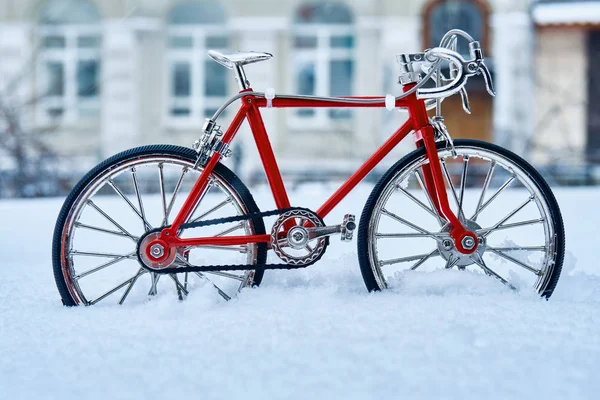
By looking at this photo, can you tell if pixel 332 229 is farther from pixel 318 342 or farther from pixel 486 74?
pixel 486 74

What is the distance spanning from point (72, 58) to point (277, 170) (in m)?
12.6

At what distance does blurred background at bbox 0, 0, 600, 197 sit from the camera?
1345cm

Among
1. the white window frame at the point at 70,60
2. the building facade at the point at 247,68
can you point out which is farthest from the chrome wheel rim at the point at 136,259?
the white window frame at the point at 70,60

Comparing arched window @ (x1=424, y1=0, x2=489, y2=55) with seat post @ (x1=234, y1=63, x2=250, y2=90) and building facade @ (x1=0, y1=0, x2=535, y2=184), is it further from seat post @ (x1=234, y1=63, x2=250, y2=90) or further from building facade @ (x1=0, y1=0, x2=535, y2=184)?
seat post @ (x1=234, y1=63, x2=250, y2=90)

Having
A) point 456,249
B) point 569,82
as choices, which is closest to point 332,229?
point 456,249

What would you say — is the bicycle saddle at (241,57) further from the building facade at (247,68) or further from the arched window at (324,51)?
the arched window at (324,51)

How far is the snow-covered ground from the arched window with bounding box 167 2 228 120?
11.6 meters

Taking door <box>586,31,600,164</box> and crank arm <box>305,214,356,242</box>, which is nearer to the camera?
crank arm <box>305,214,356,242</box>

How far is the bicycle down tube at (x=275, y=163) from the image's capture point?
2350 mm

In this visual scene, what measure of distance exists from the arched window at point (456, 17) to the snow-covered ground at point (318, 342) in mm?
11582

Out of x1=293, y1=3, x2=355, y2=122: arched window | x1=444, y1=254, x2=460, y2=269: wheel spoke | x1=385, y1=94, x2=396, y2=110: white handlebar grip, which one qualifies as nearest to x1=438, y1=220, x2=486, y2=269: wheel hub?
x1=444, y1=254, x2=460, y2=269: wheel spoke

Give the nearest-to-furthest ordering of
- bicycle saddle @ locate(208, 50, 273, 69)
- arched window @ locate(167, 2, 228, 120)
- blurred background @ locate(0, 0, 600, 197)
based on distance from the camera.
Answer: bicycle saddle @ locate(208, 50, 273, 69) → blurred background @ locate(0, 0, 600, 197) → arched window @ locate(167, 2, 228, 120)

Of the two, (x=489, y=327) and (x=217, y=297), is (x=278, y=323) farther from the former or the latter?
(x=489, y=327)

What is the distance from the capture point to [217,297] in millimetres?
2359
